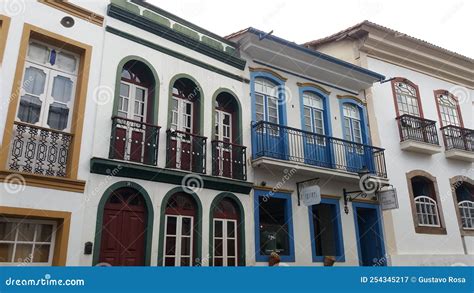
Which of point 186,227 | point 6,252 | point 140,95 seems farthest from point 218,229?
point 6,252

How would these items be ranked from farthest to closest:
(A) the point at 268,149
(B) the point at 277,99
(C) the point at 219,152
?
(B) the point at 277,99, (A) the point at 268,149, (C) the point at 219,152

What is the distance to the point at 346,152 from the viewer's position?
1238 cm

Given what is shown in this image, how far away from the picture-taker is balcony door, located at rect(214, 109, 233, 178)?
1006cm

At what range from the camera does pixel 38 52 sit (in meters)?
8.34

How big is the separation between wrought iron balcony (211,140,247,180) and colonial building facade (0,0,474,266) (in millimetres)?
34

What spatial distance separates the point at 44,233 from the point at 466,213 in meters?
14.1

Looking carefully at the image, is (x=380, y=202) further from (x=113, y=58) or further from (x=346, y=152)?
(x=113, y=58)

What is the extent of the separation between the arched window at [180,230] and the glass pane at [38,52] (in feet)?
13.2

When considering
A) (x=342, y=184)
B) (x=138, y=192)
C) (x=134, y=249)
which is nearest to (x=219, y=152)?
(x=138, y=192)

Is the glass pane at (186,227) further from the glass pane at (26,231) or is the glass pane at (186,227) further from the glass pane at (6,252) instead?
the glass pane at (6,252)

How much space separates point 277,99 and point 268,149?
6.24 feet

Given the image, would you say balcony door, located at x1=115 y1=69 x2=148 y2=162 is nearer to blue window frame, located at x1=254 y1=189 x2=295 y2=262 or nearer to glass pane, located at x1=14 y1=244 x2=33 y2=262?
glass pane, located at x1=14 y1=244 x2=33 y2=262

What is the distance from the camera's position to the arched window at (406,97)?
48.7 ft

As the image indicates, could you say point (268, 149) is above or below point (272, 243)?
above
